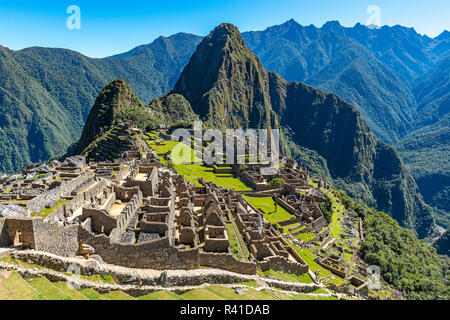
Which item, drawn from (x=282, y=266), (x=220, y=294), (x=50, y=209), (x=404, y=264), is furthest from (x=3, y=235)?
(x=404, y=264)

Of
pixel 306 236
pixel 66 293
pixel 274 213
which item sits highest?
pixel 66 293

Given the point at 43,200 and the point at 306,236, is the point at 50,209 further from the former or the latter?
the point at 306,236

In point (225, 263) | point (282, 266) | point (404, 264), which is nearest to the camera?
point (225, 263)

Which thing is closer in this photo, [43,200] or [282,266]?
[43,200]

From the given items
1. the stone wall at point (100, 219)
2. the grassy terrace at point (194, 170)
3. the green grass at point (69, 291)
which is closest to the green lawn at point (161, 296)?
the green grass at point (69, 291)
